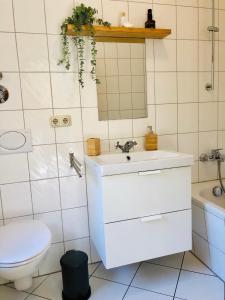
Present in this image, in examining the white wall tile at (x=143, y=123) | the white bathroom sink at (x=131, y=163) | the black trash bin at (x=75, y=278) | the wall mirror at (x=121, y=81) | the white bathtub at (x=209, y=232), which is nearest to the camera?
the white bathroom sink at (x=131, y=163)

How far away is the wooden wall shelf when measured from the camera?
5.38 ft

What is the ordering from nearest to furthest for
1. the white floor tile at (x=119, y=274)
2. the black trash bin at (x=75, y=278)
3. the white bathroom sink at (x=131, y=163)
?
the white bathroom sink at (x=131, y=163), the black trash bin at (x=75, y=278), the white floor tile at (x=119, y=274)

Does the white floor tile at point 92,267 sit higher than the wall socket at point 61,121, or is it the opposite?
the wall socket at point 61,121

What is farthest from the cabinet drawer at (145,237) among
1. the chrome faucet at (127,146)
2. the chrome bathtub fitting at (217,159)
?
the chrome bathtub fitting at (217,159)

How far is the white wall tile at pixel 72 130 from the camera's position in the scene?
174 cm

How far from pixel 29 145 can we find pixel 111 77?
770mm

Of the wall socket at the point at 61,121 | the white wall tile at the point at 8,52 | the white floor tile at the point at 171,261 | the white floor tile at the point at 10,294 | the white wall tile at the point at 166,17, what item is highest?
the white wall tile at the point at 166,17

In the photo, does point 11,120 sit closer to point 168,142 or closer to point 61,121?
point 61,121

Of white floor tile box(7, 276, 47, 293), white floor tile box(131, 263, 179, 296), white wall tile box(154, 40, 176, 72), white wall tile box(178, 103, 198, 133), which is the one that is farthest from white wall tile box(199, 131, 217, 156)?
white floor tile box(7, 276, 47, 293)

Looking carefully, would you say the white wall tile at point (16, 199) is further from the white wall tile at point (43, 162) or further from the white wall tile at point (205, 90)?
the white wall tile at point (205, 90)

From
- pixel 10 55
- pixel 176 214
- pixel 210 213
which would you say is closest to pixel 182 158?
pixel 176 214

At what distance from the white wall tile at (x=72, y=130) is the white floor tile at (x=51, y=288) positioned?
3.21 feet

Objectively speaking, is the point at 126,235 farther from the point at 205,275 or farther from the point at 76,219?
the point at 205,275

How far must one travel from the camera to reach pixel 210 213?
65.6 inches
